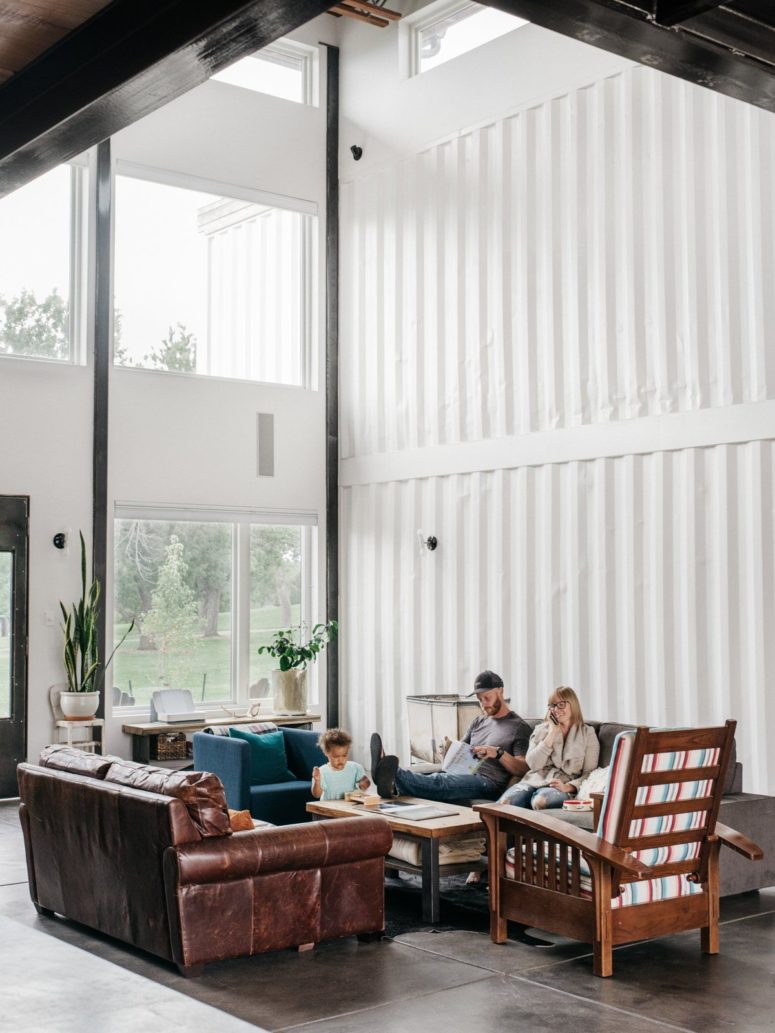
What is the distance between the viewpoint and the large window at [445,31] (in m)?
9.83

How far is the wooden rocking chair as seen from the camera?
15.5ft

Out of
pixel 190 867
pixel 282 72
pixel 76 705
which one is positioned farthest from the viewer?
pixel 282 72

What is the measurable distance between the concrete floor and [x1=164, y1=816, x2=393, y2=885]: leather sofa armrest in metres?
0.41

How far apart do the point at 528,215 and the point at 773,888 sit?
5131 mm

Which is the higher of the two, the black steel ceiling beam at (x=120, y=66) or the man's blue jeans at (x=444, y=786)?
the black steel ceiling beam at (x=120, y=66)

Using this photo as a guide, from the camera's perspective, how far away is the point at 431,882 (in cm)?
563

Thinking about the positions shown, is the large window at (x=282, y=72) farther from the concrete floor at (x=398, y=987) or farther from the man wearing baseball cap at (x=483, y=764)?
the concrete floor at (x=398, y=987)

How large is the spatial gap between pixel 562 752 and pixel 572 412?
2867 mm

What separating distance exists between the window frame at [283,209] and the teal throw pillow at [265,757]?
3.54 metres

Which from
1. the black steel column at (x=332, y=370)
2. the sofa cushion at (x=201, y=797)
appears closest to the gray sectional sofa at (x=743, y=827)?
the sofa cushion at (x=201, y=797)

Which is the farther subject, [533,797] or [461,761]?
[461,761]

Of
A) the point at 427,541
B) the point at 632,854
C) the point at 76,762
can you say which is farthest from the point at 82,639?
the point at 632,854

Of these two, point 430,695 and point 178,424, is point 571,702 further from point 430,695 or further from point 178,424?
point 178,424

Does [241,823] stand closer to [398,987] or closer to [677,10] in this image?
[398,987]
